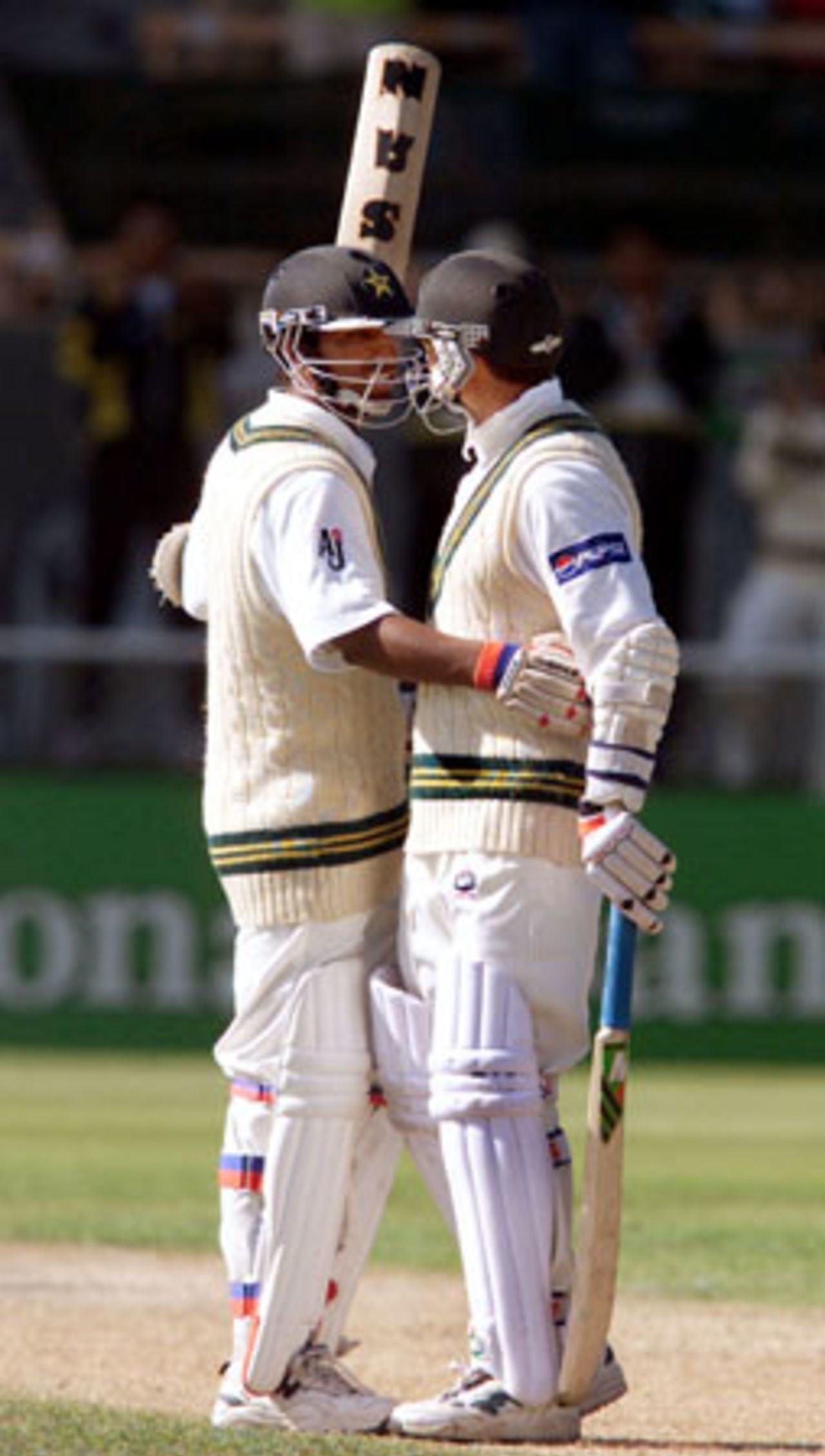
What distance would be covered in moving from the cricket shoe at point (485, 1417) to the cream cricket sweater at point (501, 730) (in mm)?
1048

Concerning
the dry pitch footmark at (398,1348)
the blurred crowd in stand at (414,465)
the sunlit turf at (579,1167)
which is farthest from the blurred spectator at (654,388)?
the dry pitch footmark at (398,1348)

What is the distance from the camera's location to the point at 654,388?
15.6 meters

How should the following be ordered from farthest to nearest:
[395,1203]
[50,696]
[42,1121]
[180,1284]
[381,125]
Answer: [50,696] < [42,1121] < [395,1203] < [180,1284] < [381,125]

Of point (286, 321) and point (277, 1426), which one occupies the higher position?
point (286, 321)

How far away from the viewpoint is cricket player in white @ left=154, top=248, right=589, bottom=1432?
21.3 feet

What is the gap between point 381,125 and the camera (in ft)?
24.5

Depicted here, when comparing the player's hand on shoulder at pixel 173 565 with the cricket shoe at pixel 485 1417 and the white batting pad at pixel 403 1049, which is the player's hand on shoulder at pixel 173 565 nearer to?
the white batting pad at pixel 403 1049

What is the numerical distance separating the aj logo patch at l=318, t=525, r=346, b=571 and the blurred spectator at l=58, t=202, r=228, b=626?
30.6 feet

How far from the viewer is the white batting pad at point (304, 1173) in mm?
6516

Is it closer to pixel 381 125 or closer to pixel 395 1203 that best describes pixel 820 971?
pixel 395 1203

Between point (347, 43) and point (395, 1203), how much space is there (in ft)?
26.9

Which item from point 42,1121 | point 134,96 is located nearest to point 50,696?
point 42,1121

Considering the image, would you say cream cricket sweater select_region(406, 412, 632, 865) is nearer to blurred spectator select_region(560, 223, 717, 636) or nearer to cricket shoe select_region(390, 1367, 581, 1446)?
cricket shoe select_region(390, 1367, 581, 1446)

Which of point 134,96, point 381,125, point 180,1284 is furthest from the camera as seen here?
point 134,96
